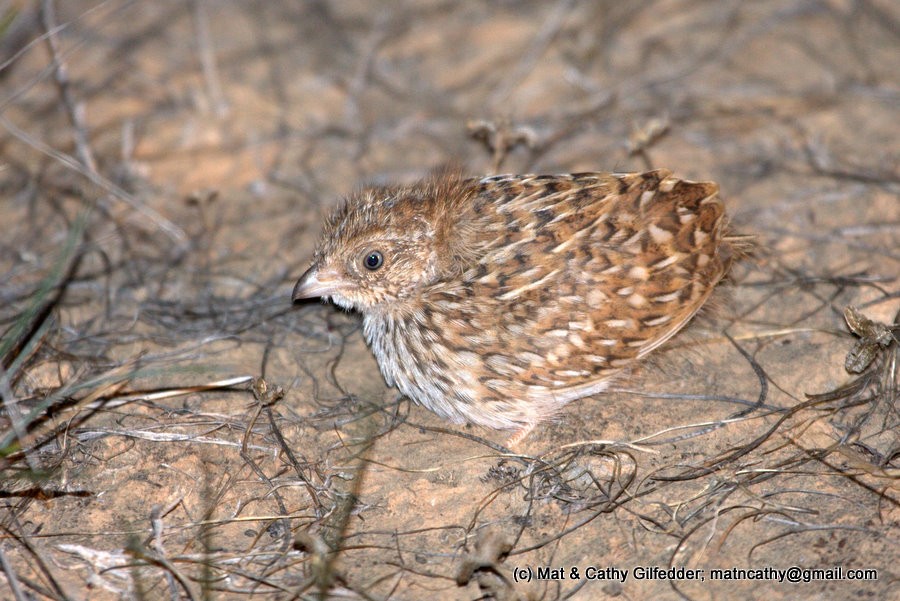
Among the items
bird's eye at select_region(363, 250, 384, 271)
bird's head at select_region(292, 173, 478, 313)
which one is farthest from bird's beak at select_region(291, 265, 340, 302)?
bird's eye at select_region(363, 250, 384, 271)

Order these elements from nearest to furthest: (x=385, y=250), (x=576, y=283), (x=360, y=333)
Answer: (x=576, y=283), (x=385, y=250), (x=360, y=333)

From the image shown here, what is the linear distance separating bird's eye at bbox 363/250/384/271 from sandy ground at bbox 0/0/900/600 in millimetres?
691

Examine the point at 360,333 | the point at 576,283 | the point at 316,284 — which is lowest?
the point at 360,333

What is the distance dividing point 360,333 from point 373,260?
33.1 inches

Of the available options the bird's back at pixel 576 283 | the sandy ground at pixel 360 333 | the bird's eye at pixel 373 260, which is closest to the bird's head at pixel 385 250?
the bird's eye at pixel 373 260

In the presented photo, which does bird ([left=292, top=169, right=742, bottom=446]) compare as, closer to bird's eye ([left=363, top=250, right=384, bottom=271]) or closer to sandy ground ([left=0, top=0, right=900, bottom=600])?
bird's eye ([left=363, top=250, right=384, bottom=271])

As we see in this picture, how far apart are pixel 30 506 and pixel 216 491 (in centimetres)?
78

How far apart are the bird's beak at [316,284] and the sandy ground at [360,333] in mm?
500

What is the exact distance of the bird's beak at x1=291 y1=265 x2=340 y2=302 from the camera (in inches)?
165

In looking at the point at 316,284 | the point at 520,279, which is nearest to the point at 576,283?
the point at 520,279

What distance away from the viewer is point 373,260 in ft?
13.6

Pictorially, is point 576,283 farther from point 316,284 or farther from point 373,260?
point 316,284

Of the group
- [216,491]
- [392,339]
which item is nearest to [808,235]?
[392,339]

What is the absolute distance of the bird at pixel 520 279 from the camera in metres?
3.90
